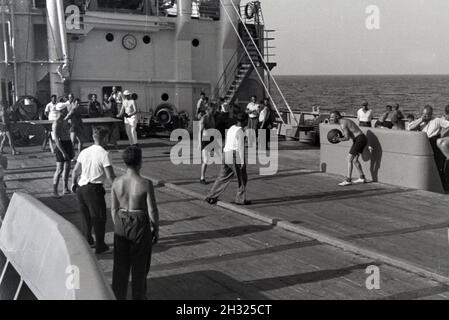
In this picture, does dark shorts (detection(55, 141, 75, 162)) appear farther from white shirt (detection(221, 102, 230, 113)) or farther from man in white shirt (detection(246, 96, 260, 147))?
white shirt (detection(221, 102, 230, 113))

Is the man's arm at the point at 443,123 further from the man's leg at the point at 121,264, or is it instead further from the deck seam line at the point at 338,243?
the man's leg at the point at 121,264

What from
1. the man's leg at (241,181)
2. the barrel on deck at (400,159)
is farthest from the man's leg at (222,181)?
the barrel on deck at (400,159)

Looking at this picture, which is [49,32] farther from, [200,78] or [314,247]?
[314,247]

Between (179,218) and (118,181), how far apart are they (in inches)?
158

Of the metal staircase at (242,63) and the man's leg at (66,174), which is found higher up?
the metal staircase at (242,63)

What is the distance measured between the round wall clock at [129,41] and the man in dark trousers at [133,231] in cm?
1855

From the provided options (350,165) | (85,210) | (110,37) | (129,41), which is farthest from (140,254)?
(129,41)

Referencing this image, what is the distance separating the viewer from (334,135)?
1384 cm

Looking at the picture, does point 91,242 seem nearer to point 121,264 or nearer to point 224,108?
point 121,264

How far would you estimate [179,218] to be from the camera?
9594 millimetres

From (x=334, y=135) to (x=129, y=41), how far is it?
40.2 ft

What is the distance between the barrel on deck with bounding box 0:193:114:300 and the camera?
13.5 ft

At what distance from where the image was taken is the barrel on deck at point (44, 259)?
4102 mm

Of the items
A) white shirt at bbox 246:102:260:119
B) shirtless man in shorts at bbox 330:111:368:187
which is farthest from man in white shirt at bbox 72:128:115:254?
white shirt at bbox 246:102:260:119
